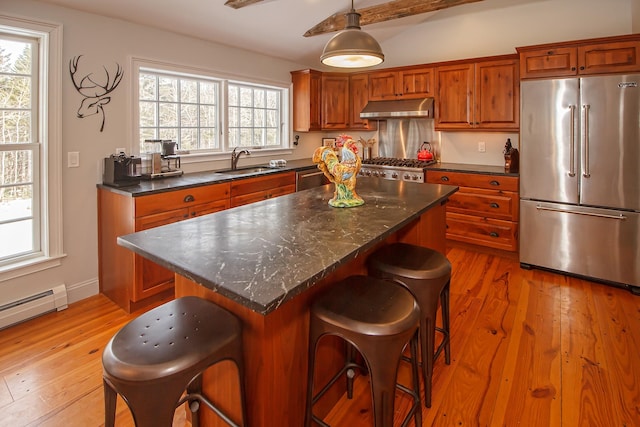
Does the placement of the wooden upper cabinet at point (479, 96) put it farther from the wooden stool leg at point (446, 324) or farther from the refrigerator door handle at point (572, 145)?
the wooden stool leg at point (446, 324)

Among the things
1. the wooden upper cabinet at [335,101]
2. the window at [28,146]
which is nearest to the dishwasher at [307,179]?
the wooden upper cabinet at [335,101]

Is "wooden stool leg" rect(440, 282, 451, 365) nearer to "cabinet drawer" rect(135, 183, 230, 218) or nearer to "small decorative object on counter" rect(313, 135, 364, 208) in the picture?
"small decorative object on counter" rect(313, 135, 364, 208)

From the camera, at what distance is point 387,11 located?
13.2 feet

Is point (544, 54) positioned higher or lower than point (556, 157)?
higher

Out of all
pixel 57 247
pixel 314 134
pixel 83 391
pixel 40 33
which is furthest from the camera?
pixel 314 134

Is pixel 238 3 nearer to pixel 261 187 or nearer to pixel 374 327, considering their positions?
pixel 261 187

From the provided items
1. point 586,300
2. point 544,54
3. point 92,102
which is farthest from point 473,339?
point 92,102

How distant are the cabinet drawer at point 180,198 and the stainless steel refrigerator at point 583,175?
296cm

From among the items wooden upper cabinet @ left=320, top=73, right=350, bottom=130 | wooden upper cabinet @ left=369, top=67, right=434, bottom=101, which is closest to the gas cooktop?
wooden upper cabinet @ left=320, top=73, right=350, bottom=130

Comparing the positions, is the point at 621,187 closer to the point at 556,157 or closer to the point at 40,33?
the point at 556,157

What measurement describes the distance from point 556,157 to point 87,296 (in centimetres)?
437

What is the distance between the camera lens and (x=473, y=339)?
2.54m

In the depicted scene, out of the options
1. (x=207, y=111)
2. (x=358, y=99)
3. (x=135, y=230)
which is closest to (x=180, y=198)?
(x=135, y=230)

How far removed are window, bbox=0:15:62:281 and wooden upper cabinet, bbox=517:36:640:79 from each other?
13.3ft
